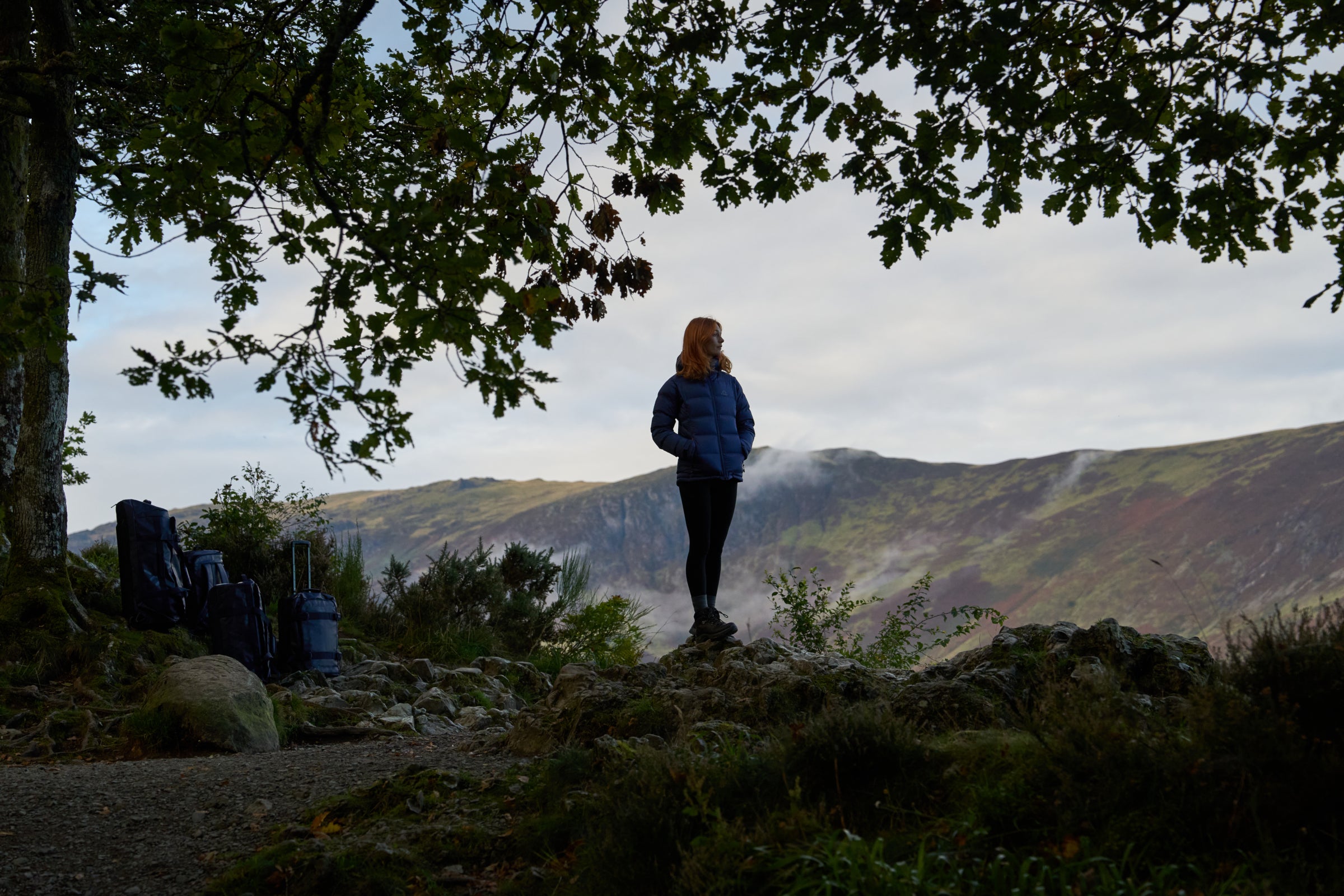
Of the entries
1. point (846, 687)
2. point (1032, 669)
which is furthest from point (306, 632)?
point (1032, 669)

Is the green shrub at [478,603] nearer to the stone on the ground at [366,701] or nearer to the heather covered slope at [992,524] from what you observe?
the stone on the ground at [366,701]

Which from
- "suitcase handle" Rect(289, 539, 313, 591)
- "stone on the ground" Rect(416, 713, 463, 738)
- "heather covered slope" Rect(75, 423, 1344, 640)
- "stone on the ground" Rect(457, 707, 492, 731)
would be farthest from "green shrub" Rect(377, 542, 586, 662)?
"heather covered slope" Rect(75, 423, 1344, 640)

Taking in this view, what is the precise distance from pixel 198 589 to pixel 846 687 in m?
7.23

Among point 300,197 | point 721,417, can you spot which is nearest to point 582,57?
point 300,197

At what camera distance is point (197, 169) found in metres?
4.09

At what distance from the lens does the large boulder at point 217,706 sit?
23.6 ft

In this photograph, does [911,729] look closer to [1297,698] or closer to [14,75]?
[1297,698]

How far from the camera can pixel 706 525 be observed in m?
7.26

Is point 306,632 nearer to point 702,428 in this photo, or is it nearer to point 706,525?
point 706,525

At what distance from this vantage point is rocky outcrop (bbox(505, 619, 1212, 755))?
5.19 metres

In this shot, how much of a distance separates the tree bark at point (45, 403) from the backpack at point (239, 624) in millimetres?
1309

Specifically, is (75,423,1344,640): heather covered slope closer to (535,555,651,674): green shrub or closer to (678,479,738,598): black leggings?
(535,555,651,674): green shrub

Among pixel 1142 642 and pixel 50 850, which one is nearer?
pixel 50 850

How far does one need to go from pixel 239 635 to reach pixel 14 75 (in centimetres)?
582
